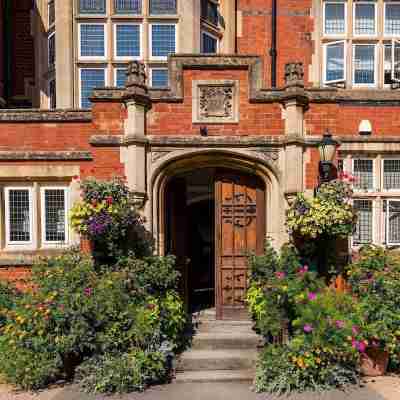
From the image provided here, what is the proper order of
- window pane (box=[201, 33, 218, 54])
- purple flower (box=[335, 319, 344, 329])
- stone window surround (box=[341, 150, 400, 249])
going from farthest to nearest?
window pane (box=[201, 33, 218, 54]) → stone window surround (box=[341, 150, 400, 249]) → purple flower (box=[335, 319, 344, 329])

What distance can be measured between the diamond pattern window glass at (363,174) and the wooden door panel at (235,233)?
1.82 meters

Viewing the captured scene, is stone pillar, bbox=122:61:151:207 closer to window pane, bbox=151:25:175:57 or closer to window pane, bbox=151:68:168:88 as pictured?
window pane, bbox=151:68:168:88

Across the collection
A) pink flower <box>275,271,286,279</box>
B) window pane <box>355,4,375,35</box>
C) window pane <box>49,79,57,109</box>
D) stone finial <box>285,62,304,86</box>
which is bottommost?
pink flower <box>275,271,286,279</box>

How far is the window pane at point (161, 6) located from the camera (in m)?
7.46

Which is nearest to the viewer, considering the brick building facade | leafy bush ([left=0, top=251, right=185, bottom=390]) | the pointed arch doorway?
leafy bush ([left=0, top=251, right=185, bottom=390])

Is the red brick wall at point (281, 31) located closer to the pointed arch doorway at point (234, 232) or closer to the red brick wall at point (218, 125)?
the red brick wall at point (218, 125)

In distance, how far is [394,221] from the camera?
643 cm

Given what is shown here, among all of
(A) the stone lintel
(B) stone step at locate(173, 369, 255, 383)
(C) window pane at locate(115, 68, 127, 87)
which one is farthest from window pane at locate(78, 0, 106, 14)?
(B) stone step at locate(173, 369, 255, 383)

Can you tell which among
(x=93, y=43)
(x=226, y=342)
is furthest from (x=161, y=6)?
(x=226, y=342)

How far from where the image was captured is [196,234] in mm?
11023

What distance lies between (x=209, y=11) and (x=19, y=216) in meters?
6.14

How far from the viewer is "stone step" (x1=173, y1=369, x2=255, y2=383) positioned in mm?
4781

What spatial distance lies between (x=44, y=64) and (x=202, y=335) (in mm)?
7083

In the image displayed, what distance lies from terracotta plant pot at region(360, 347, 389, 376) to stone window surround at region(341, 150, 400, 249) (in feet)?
6.55
